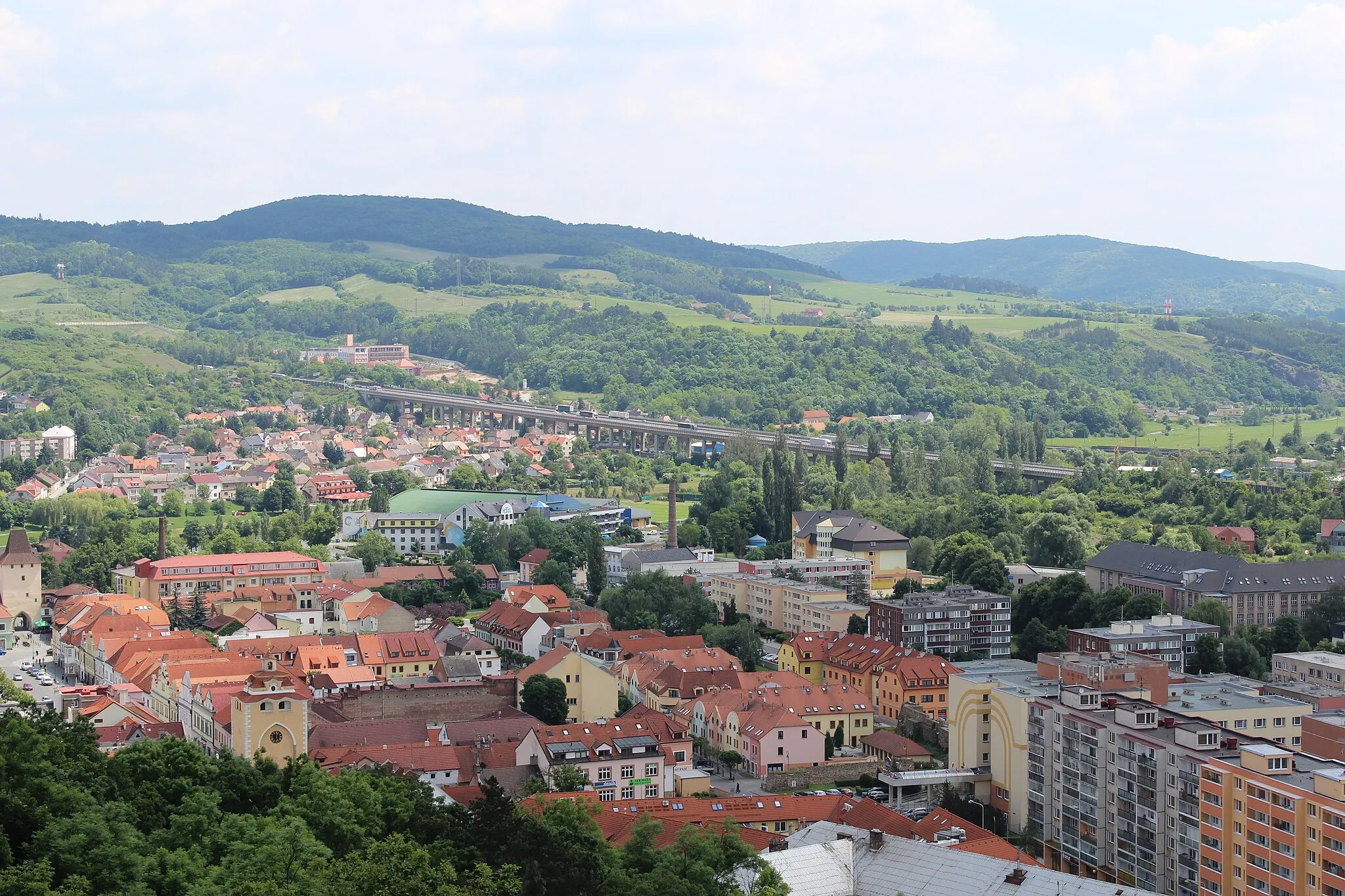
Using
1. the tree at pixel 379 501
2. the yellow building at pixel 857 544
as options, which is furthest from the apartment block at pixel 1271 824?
the tree at pixel 379 501

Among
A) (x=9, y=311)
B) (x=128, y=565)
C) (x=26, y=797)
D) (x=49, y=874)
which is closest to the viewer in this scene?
(x=49, y=874)

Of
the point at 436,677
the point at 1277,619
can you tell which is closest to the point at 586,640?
the point at 436,677

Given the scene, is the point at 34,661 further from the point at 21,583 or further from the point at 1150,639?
the point at 1150,639

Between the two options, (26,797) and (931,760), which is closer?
(26,797)

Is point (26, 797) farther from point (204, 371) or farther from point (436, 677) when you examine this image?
point (204, 371)

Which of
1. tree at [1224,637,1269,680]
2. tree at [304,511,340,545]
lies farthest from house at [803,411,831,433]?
tree at [1224,637,1269,680]

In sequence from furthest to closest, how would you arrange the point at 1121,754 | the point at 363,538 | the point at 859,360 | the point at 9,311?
the point at 9,311 < the point at 859,360 < the point at 363,538 < the point at 1121,754

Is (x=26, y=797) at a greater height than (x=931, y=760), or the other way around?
(x=26, y=797)
